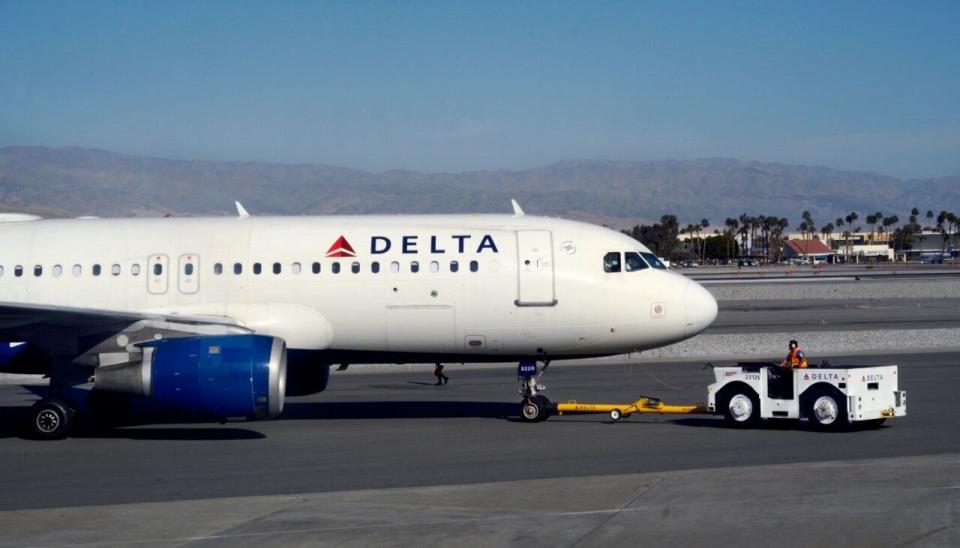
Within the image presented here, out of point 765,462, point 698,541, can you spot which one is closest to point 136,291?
point 765,462

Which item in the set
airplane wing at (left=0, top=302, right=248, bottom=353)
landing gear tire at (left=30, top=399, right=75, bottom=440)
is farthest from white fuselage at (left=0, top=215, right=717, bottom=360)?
landing gear tire at (left=30, top=399, right=75, bottom=440)

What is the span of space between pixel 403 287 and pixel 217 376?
3.77m

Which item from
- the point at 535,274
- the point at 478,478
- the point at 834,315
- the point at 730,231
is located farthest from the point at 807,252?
the point at 478,478

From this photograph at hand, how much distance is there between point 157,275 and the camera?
784 inches

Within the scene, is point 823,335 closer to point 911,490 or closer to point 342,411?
point 342,411

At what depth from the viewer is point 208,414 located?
57.6 ft

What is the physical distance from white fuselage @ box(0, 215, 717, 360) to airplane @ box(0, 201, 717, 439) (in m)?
0.02

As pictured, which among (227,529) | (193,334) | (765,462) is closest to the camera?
(227,529)

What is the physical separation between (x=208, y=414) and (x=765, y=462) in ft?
27.5

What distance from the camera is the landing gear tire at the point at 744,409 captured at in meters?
18.5

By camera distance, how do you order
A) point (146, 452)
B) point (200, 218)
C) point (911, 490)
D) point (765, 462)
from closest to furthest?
point (911, 490), point (765, 462), point (146, 452), point (200, 218)

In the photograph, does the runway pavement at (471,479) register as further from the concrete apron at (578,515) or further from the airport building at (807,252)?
the airport building at (807,252)

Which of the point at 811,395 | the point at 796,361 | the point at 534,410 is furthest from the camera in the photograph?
the point at 534,410

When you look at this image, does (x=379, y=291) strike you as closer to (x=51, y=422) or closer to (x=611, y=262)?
(x=611, y=262)
